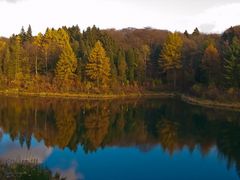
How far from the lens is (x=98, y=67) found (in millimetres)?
58125

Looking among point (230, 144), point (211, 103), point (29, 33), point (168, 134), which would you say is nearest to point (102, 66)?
point (211, 103)

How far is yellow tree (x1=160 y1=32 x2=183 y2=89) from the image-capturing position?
6009cm

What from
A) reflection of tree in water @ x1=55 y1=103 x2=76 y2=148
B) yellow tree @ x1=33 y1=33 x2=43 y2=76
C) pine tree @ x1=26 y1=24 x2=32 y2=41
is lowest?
reflection of tree in water @ x1=55 y1=103 x2=76 y2=148

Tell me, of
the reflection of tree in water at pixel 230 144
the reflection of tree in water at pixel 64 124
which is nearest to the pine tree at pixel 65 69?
the reflection of tree in water at pixel 64 124

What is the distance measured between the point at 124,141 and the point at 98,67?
31.4 m

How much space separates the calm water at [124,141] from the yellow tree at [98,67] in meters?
13.0

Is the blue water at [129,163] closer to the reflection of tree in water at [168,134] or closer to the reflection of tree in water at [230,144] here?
the reflection of tree in water at [230,144]

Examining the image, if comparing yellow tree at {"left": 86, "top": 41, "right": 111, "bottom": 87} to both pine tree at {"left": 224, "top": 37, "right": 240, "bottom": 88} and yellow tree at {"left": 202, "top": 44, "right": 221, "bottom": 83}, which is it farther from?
pine tree at {"left": 224, "top": 37, "right": 240, "bottom": 88}

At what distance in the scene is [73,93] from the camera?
188 ft

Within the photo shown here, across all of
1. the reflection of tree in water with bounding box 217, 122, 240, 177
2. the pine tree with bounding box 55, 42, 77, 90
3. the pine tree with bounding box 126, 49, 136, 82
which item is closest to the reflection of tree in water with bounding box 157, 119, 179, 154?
the reflection of tree in water with bounding box 217, 122, 240, 177

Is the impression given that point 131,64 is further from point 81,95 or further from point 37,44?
point 37,44

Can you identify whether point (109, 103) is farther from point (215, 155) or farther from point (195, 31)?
point (195, 31)

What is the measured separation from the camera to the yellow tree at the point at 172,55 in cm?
6009

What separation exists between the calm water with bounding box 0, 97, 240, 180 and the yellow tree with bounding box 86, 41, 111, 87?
1300 cm
